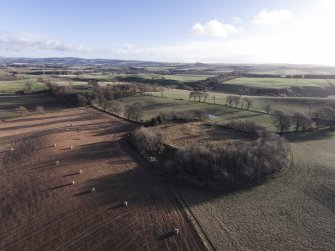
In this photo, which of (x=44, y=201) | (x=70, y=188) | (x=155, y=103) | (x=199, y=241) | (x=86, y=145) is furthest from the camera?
(x=155, y=103)

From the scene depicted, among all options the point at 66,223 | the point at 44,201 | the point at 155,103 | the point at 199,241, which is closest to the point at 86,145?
the point at 44,201

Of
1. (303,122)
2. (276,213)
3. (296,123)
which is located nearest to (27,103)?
(296,123)

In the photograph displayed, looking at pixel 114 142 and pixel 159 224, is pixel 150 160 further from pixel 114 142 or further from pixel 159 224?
pixel 159 224

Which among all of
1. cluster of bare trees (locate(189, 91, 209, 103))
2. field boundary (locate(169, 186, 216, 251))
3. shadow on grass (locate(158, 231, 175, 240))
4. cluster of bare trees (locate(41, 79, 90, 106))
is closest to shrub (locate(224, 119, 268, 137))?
field boundary (locate(169, 186, 216, 251))

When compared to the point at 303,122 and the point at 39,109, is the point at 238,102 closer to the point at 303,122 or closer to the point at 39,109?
the point at 303,122

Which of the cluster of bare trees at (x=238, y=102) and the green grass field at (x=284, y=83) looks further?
the green grass field at (x=284, y=83)

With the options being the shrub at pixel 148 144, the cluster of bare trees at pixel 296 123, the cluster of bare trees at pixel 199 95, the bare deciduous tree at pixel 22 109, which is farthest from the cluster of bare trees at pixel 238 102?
the bare deciduous tree at pixel 22 109

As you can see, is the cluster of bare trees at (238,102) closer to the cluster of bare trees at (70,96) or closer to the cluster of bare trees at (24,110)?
the cluster of bare trees at (70,96)

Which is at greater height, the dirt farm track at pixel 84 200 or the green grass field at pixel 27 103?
the dirt farm track at pixel 84 200
